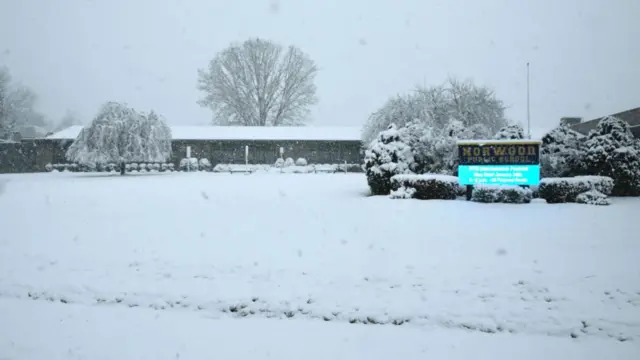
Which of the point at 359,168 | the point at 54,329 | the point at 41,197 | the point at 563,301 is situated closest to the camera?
the point at 54,329

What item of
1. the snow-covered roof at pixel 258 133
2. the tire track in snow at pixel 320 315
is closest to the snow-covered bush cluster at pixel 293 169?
the snow-covered roof at pixel 258 133

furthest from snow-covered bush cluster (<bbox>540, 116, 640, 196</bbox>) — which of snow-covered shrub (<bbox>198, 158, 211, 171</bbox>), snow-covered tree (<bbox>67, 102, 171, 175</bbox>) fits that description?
snow-covered shrub (<bbox>198, 158, 211, 171</bbox>)

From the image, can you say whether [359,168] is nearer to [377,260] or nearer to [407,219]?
[407,219]

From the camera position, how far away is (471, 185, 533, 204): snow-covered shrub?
14.0 meters

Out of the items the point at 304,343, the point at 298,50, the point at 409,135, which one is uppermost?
the point at 298,50

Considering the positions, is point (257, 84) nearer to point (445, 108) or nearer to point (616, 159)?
point (445, 108)

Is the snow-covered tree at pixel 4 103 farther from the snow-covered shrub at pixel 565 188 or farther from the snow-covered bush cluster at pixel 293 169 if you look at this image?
the snow-covered shrub at pixel 565 188

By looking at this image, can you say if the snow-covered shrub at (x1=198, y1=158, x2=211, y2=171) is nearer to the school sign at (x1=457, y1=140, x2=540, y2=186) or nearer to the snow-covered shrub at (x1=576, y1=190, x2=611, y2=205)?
the school sign at (x1=457, y1=140, x2=540, y2=186)

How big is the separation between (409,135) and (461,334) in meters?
13.4

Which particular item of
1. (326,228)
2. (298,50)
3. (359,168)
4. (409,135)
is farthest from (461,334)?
(298,50)

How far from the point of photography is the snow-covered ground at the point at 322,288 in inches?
176

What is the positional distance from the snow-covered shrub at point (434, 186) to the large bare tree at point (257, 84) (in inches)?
1533

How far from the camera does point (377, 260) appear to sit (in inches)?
280

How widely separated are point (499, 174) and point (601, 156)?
4197 millimetres
